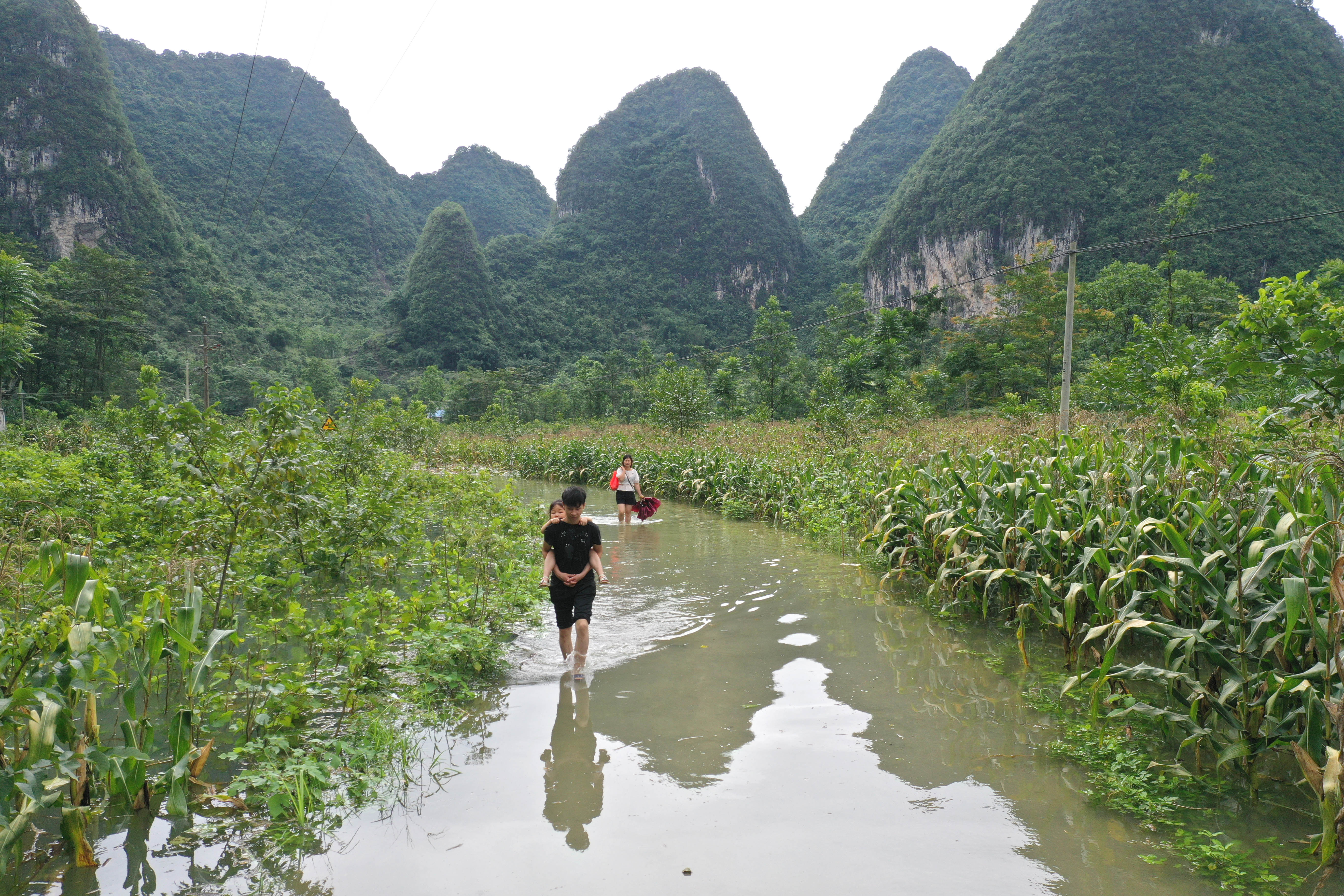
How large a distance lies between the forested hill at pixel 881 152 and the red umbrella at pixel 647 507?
102194 mm

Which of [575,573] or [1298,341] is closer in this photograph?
[1298,341]

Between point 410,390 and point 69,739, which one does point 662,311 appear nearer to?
point 410,390

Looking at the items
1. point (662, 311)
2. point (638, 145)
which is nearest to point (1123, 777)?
point (662, 311)

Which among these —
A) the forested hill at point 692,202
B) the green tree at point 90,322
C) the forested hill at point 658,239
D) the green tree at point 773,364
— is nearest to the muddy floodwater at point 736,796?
the green tree at point 773,364

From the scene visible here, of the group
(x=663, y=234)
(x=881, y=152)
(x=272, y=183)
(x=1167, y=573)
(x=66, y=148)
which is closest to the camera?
(x=1167, y=573)

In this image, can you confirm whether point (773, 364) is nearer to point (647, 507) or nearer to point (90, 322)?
point (647, 507)

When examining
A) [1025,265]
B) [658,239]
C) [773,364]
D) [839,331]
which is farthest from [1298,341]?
[658,239]

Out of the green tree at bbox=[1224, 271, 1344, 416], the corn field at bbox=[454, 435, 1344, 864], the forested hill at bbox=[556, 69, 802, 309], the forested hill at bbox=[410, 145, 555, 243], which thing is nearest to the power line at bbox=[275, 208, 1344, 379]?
Answer: the green tree at bbox=[1224, 271, 1344, 416]

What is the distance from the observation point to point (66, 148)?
64.0 meters

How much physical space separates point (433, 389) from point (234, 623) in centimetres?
4887

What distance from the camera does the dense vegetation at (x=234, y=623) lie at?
9.80 ft

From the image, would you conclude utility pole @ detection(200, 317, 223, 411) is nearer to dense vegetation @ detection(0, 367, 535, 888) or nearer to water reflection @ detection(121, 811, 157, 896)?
dense vegetation @ detection(0, 367, 535, 888)

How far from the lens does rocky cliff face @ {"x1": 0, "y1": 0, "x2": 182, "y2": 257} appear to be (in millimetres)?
61312

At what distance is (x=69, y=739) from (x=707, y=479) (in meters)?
13.5
